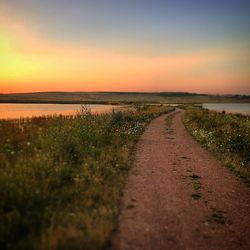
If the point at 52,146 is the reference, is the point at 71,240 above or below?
below

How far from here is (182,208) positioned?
26.2 feet

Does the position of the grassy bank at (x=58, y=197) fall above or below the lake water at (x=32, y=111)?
above

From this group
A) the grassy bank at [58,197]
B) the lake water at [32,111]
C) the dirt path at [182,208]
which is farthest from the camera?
the lake water at [32,111]

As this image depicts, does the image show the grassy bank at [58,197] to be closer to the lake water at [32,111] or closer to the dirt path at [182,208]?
the dirt path at [182,208]

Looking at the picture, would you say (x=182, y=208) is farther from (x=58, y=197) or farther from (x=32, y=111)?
(x=32, y=111)

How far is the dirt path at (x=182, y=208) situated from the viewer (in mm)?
6348

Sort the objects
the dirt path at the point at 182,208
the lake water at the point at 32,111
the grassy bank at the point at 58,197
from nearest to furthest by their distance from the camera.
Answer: the grassy bank at the point at 58,197 < the dirt path at the point at 182,208 < the lake water at the point at 32,111

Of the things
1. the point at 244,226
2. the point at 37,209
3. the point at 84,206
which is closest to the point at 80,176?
the point at 84,206

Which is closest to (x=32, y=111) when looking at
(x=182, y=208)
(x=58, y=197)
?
(x=58, y=197)

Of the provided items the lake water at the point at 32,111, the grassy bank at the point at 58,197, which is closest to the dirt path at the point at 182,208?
the grassy bank at the point at 58,197

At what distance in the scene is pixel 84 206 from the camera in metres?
7.25

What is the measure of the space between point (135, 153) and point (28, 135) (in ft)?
15.7

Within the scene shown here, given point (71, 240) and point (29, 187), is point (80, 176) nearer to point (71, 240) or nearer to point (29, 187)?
point (29, 187)

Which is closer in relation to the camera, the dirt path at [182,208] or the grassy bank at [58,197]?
the grassy bank at [58,197]
